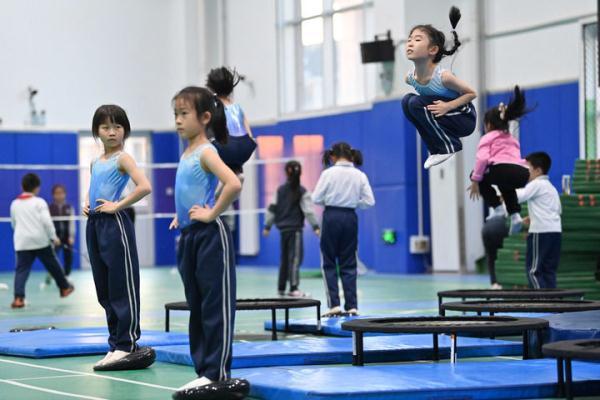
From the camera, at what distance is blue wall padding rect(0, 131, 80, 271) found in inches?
917

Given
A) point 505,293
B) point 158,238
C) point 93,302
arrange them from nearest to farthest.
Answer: point 505,293 → point 93,302 → point 158,238

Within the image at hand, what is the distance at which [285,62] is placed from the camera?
2473 cm

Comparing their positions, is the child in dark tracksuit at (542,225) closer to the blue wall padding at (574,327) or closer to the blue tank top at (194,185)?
the blue wall padding at (574,327)

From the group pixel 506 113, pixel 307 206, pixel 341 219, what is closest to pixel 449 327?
pixel 506 113

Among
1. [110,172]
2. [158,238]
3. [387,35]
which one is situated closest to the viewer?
[110,172]

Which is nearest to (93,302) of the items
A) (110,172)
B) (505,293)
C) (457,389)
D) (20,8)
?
(505,293)

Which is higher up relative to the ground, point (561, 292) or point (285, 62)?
point (285, 62)

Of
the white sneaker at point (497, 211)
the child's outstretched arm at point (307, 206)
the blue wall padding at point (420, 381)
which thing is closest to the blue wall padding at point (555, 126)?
the white sneaker at point (497, 211)

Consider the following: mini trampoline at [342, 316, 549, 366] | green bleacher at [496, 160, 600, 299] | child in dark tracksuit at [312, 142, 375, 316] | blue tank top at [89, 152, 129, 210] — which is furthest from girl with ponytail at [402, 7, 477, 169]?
green bleacher at [496, 160, 600, 299]

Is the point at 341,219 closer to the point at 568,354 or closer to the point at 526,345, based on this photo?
the point at 526,345

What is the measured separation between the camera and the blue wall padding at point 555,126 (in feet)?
60.3

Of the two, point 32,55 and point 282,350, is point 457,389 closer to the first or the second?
point 282,350

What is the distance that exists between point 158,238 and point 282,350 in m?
19.1

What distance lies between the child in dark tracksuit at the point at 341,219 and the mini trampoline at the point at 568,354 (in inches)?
212
